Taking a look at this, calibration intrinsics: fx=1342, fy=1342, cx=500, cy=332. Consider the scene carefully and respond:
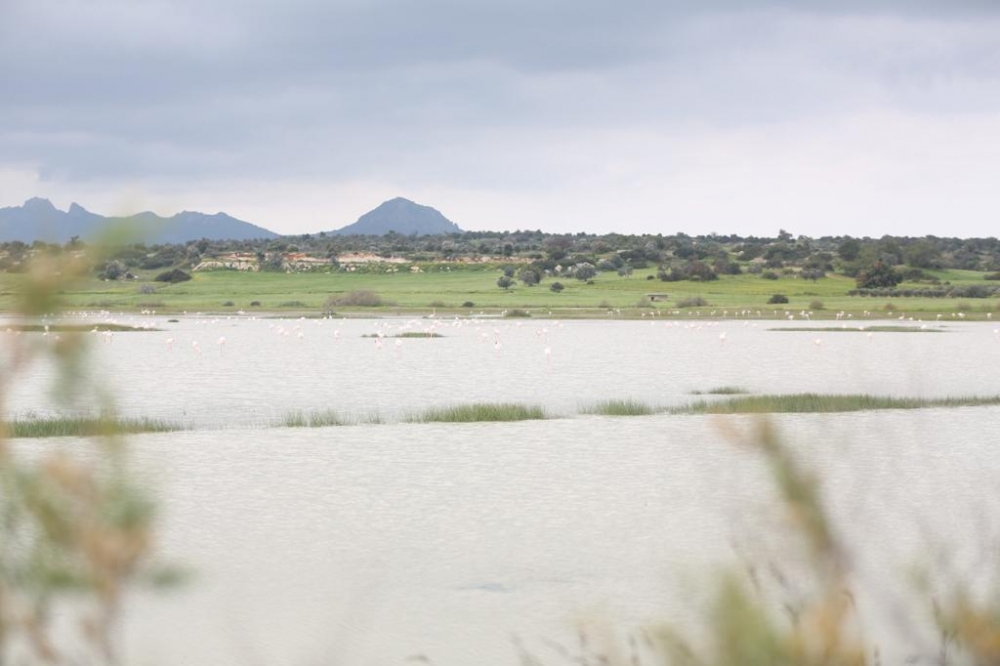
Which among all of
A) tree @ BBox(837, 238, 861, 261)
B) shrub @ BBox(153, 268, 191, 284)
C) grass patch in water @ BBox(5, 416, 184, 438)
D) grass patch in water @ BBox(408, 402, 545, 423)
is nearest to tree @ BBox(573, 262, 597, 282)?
tree @ BBox(837, 238, 861, 261)

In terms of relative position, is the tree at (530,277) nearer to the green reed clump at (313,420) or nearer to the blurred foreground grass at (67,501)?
the green reed clump at (313,420)

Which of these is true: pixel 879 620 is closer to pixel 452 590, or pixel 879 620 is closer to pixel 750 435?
pixel 452 590

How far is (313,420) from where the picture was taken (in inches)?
833

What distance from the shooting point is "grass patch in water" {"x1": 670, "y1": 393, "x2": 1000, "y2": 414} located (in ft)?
73.8

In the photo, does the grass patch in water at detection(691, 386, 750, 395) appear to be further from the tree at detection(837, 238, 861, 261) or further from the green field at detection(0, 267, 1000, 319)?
the tree at detection(837, 238, 861, 261)

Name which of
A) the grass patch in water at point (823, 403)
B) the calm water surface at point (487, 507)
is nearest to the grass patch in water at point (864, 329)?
the calm water surface at point (487, 507)

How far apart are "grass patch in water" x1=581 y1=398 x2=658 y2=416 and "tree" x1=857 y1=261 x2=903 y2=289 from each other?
68867mm

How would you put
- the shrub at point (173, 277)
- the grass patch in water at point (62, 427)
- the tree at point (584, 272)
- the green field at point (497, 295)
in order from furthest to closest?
the shrub at point (173, 277)
the tree at point (584, 272)
the green field at point (497, 295)
the grass patch in water at point (62, 427)

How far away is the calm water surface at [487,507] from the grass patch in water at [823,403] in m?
0.89

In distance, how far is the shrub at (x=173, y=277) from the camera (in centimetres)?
10581

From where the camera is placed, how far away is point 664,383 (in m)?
28.7

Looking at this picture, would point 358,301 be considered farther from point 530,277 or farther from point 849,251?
point 849,251

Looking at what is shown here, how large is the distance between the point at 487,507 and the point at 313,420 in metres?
7.94

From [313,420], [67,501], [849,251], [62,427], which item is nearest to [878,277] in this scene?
[849,251]
